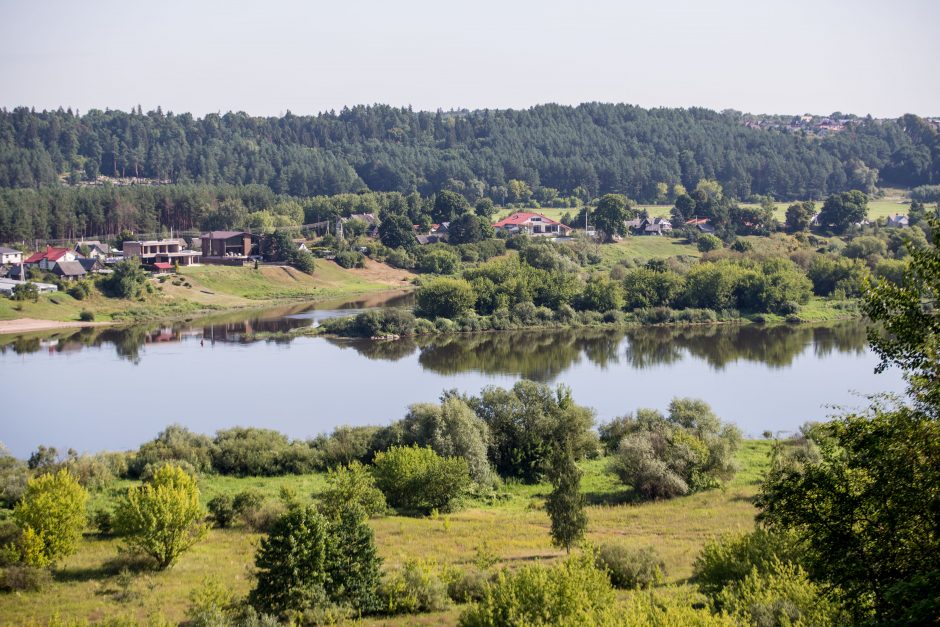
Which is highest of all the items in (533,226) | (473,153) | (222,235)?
(473,153)

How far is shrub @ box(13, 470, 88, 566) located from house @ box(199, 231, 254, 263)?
170 ft

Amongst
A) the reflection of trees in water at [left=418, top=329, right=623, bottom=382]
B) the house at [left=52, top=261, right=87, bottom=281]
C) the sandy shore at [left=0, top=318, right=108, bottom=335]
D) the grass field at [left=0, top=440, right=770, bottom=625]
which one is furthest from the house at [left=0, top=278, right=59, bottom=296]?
the grass field at [left=0, top=440, right=770, bottom=625]

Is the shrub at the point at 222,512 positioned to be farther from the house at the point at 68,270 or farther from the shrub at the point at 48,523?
the house at the point at 68,270

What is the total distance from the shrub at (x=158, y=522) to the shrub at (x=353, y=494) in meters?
2.35

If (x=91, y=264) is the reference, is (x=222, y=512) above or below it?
below

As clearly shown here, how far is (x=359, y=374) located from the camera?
38469 mm

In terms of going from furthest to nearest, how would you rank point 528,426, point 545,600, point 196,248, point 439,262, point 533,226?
point 533,226, point 196,248, point 439,262, point 528,426, point 545,600

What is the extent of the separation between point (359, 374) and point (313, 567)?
2496 centimetres

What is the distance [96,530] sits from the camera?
18.1 metres

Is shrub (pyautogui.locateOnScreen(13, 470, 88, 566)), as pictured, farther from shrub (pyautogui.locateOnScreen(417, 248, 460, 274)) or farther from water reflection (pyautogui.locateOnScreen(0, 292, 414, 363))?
shrub (pyautogui.locateOnScreen(417, 248, 460, 274))

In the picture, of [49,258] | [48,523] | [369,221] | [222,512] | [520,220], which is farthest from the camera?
[369,221]

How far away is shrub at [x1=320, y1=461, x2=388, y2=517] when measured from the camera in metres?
17.3

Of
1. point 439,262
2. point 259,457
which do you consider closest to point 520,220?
point 439,262

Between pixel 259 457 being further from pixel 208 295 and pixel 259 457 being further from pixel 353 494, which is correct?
pixel 208 295
